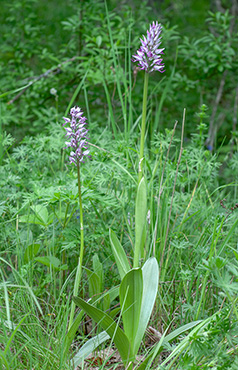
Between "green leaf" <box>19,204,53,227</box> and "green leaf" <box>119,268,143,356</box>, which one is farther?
"green leaf" <box>19,204,53,227</box>

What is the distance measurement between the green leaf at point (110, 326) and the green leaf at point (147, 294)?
4cm

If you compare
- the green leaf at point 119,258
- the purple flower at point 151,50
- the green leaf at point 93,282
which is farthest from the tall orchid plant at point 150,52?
the green leaf at point 93,282

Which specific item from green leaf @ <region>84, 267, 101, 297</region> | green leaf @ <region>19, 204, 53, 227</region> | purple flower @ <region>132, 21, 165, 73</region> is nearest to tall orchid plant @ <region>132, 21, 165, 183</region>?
purple flower @ <region>132, 21, 165, 73</region>

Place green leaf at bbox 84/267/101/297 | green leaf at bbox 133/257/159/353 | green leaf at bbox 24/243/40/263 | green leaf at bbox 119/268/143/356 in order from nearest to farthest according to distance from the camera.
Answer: green leaf at bbox 119/268/143/356, green leaf at bbox 133/257/159/353, green leaf at bbox 84/267/101/297, green leaf at bbox 24/243/40/263

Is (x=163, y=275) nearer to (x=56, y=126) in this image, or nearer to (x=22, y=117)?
(x=56, y=126)

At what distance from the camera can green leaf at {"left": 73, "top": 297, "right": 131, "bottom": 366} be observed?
140 centimetres

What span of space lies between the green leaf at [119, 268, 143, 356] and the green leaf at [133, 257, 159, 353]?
3 centimetres

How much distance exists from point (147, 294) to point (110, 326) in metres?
0.19

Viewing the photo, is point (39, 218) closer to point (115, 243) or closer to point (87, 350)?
point (115, 243)

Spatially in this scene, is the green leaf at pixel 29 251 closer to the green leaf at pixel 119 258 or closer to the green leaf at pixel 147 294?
the green leaf at pixel 119 258

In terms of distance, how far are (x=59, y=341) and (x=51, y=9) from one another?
6467mm

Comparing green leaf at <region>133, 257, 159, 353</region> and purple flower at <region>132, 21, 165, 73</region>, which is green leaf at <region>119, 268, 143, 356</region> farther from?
purple flower at <region>132, 21, 165, 73</region>

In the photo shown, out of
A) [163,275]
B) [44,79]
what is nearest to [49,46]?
[44,79]

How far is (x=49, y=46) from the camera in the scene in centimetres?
455
